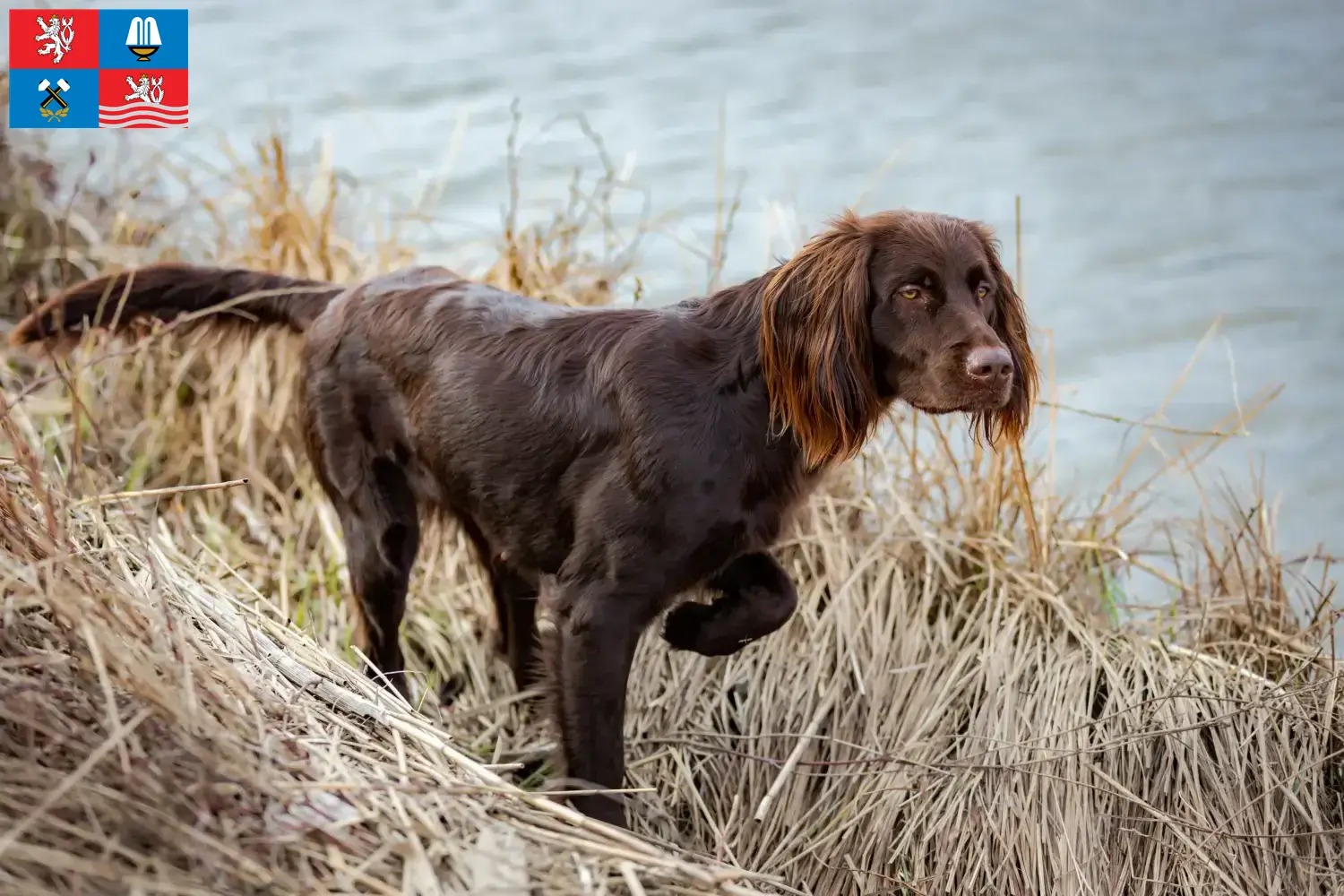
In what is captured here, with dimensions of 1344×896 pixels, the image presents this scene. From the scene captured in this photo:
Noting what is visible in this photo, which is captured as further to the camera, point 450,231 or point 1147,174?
point 1147,174

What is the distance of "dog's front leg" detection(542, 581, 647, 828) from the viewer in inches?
106

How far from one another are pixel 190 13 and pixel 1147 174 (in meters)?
5.31

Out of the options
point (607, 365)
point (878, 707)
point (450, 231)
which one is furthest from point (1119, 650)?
point (450, 231)

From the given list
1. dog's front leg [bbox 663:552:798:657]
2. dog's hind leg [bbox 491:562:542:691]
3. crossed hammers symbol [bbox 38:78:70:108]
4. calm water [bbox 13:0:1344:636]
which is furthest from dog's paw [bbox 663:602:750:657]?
crossed hammers symbol [bbox 38:78:70:108]

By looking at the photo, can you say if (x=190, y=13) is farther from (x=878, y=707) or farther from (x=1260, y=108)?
(x=878, y=707)

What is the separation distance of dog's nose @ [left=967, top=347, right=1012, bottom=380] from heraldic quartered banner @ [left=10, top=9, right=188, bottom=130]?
12.4 feet

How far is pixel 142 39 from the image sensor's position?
5340 mm

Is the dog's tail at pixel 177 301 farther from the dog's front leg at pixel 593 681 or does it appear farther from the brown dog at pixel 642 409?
the dog's front leg at pixel 593 681

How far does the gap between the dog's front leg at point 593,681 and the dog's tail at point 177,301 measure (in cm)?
103

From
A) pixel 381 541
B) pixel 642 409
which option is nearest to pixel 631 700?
pixel 381 541

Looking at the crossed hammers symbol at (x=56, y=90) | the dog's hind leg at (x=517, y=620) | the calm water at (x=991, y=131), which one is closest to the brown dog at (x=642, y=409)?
the dog's hind leg at (x=517, y=620)

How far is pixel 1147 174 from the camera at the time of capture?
7.29 m

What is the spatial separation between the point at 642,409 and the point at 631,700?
3.23 feet

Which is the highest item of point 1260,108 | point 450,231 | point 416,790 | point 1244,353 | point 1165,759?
point 1260,108
